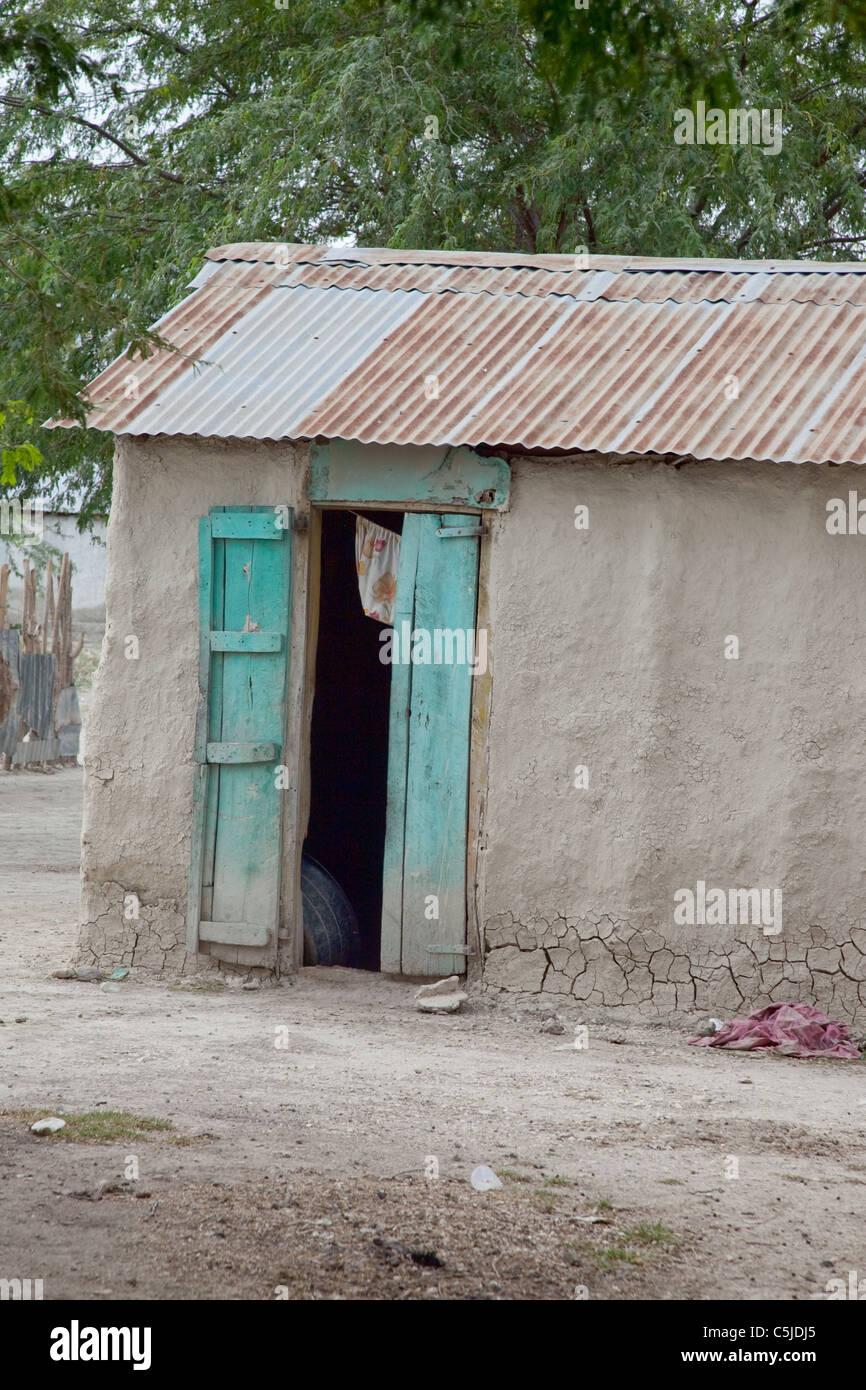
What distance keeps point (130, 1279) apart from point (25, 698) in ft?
50.0

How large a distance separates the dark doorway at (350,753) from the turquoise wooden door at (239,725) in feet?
6.15

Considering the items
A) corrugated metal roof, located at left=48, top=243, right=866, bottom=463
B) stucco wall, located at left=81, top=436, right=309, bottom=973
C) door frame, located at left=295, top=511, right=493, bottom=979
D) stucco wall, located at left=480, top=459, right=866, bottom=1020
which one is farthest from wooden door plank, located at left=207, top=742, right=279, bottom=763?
corrugated metal roof, located at left=48, top=243, right=866, bottom=463

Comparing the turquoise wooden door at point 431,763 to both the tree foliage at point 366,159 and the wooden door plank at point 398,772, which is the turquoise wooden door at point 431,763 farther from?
the tree foliage at point 366,159

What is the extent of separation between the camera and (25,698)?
713 inches

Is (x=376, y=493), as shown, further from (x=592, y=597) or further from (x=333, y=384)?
(x=592, y=597)

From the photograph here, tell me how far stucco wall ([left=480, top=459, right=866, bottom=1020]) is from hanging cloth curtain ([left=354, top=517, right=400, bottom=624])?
976 mm

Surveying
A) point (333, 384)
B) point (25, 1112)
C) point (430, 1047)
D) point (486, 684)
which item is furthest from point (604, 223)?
point (25, 1112)

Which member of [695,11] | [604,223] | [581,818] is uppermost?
[695,11]

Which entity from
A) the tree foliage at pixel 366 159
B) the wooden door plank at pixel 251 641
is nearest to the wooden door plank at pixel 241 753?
the wooden door plank at pixel 251 641

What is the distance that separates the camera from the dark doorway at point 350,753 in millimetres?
9234

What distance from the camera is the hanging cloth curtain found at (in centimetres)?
787

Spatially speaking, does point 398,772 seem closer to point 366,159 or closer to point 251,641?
point 251,641

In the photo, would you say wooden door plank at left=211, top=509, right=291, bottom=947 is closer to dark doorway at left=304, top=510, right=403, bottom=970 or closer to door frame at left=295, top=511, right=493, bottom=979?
door frame at left=295, top=511, right=493, bottom=979
